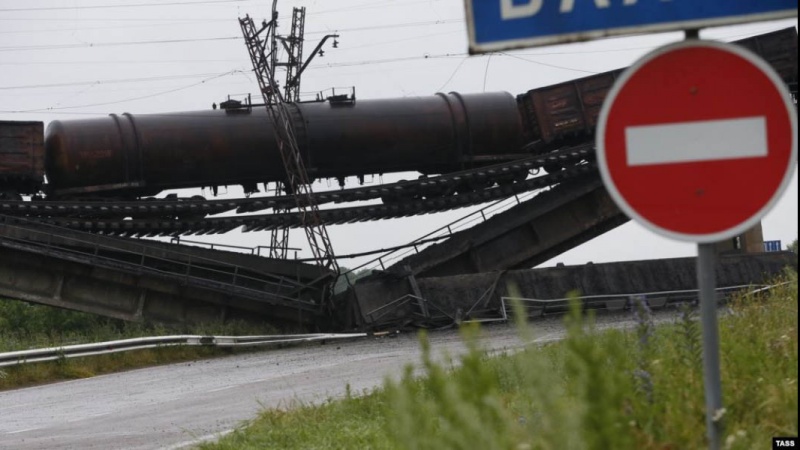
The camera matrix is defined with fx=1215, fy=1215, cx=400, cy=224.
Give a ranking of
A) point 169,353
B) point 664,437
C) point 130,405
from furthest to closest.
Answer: point 169,353 < point 130,405 < point 664,437

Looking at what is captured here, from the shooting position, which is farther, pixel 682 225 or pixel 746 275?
pixel 746 275

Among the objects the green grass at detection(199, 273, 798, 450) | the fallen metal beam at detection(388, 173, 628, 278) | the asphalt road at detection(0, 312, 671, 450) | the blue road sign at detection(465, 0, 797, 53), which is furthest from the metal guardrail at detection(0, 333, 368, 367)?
the blue road sign at detection(465, 0, 797, 53)

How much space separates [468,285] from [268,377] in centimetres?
1064

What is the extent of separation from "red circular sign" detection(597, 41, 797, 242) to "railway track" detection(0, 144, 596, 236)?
82.6ft

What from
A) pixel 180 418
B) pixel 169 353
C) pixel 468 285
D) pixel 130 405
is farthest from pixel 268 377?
pixel 468 285

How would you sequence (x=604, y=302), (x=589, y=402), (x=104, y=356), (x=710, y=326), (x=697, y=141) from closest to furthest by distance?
(x=589, y=402) → (x=697, y=141) → (x=710, y=326) → (x=104, y=356) → (x=604, y=302)

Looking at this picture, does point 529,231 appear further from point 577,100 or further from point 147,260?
point 147,260

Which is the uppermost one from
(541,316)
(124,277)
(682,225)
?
(682,225)

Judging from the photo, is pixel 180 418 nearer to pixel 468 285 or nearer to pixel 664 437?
pixel 664 437

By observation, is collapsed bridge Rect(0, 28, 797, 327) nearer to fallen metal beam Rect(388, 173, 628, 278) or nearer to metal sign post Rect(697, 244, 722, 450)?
fallen metal beam Rect(388, 173, 628, 278)

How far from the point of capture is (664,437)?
200 inches

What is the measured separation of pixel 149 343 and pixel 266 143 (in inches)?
331

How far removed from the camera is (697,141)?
4.03 meters

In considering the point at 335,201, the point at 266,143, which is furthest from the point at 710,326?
the point at 335,201
